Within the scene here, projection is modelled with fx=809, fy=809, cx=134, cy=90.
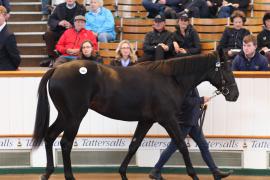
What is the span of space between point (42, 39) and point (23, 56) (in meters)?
0.65

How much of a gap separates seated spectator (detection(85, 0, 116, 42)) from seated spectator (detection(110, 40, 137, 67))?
284 centimetres

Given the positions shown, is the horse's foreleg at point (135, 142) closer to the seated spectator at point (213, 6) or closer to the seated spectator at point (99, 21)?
the seated spectator at point (99, 21)

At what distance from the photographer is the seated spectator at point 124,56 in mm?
11344

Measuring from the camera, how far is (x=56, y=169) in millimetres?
11258

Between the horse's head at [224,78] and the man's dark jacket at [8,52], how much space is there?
3.16m

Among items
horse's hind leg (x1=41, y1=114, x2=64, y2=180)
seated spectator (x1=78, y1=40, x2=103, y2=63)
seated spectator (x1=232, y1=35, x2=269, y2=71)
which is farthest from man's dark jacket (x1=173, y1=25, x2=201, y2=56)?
horse's hind leg (x1=41, y1=114, x2=64, y2=180)

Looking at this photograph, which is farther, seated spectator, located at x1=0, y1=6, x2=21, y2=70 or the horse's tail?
seated spectator, located at x1=0, y1=6, x2=21, y2=70

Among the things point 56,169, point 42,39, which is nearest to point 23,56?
point 42,39

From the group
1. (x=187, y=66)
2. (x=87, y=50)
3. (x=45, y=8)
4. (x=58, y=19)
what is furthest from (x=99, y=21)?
(x=187, y=66)

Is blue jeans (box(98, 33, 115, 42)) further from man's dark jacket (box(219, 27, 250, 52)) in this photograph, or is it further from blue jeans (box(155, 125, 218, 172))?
blue jeans (box(155, 125, 218, 172))

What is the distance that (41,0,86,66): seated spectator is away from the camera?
1430 centimetres

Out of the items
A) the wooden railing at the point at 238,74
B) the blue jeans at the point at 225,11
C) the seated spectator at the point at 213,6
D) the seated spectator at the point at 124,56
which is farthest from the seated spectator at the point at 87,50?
the seated spectator at the point at 213,6

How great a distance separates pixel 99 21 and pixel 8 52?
2.67 m

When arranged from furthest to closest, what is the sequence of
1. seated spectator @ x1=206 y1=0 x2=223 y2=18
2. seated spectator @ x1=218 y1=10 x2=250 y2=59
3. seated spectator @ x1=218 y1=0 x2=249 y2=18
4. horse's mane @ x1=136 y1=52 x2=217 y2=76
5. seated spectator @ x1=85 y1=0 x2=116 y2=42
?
seated spectator @ x1=206 y1=0 x2=223 y2=18 < seated spectator @ x1=218 y1=0 x2=249 y2=18 < seated spectator @ x1=85 y1=0 x2=116 y2=42 < seated spectator @ x1=218 y1=10 x2=250 y2=59 < horse's mane @ x1=136 y1=52 x2=217 y2=76
